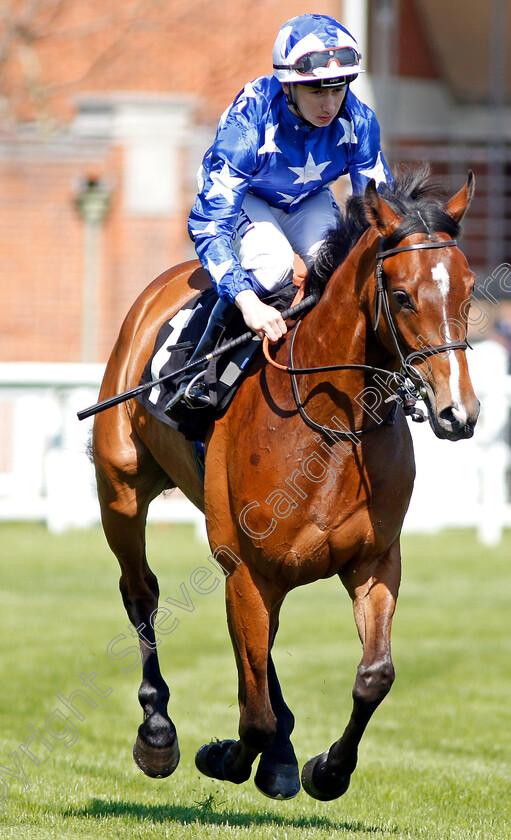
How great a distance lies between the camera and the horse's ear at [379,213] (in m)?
3.47

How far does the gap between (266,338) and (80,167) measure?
9.96 meters

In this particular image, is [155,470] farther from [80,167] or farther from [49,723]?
[80,167]

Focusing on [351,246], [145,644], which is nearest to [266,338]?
[351,246]

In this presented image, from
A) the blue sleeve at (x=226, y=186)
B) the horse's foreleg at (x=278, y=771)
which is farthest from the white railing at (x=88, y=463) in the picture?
the blue sleeve at (x=226, y=186)

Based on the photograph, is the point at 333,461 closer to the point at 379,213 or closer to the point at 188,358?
the point at 379,213

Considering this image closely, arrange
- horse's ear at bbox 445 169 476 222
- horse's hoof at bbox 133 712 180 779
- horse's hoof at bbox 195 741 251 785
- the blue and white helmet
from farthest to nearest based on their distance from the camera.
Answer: horse's hoof at bbox 133 712 180 779
horse's hoof at bbox 195 741 251 785
the blue and white helmet
horse's ear at bbox 445 169 476 222

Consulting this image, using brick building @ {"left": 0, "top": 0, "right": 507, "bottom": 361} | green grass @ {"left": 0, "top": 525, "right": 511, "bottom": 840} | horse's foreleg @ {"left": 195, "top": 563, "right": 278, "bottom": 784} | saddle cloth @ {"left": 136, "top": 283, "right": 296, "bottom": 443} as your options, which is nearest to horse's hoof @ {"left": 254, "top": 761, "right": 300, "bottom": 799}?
green grass @ {"left": 0, "top": 525, "right": 511, "bottom": 840}

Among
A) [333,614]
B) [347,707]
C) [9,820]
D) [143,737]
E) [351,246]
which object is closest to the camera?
[351,246]

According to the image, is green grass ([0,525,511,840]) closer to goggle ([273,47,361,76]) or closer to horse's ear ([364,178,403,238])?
horse's ear ([364,178,403,238])

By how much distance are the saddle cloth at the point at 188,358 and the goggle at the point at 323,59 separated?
0.72 m

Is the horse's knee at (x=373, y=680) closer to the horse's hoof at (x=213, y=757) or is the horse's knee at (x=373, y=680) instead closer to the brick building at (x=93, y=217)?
the horse's hoof at (x=213, y=757)

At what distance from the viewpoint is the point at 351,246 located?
3.81m

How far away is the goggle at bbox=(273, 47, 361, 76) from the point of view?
3.75m

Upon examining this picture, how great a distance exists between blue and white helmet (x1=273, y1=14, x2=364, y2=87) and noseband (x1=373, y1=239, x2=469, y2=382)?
63 centimetres
